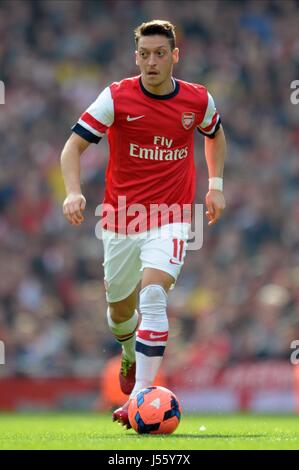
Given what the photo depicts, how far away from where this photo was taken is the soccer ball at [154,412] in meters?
7.39

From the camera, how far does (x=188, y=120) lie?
27.1ft

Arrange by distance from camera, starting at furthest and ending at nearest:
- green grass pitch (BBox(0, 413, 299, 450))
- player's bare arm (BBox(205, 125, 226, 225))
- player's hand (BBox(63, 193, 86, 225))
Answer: player's bare arm (BBox(205, 125, 226, 225)) → player's hand (BBox(63, 193, 86, 225)) → green grass pitch (BBox(0, 413, 299, 450))

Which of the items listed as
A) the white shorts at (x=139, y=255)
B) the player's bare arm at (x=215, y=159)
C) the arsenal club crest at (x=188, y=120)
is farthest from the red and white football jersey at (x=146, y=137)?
the player's bare arm at (x=215, y=159)

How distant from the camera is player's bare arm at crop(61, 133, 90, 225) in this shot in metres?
7.58

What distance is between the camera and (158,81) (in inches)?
317

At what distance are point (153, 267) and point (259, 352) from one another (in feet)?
24.1

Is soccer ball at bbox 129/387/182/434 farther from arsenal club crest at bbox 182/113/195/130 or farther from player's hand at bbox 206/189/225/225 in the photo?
arsenal club crest at bbox 182/113/195/130

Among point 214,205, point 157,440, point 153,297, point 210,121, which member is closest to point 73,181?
point 153,297

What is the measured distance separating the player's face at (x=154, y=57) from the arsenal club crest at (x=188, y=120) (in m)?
0.31

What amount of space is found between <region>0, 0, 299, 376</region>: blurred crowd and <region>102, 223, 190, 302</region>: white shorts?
6698 millimetres

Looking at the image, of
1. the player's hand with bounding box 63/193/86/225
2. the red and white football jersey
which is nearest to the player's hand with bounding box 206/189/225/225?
the red and white football jersey
